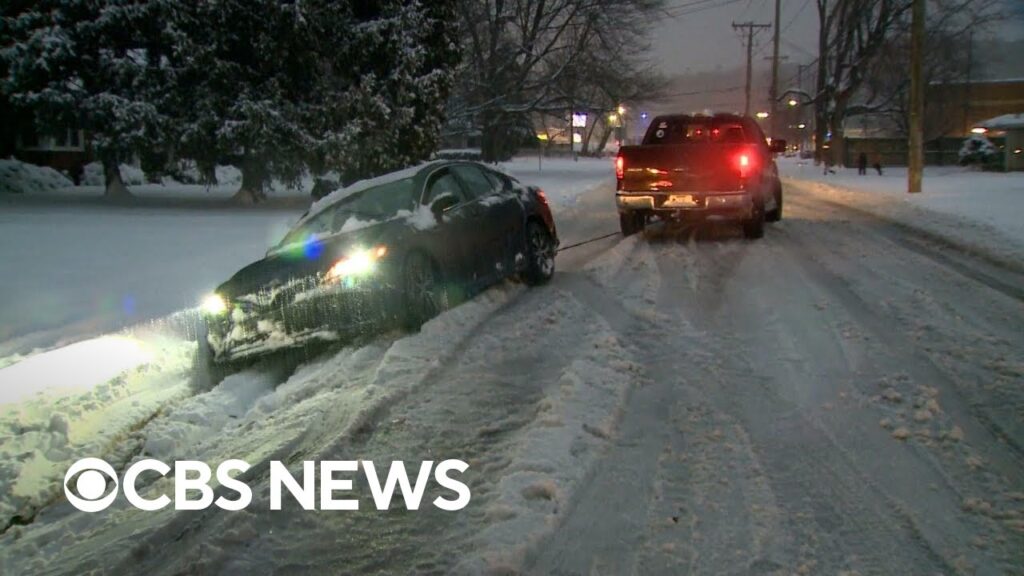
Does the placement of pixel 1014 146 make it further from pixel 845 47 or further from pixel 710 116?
pixel 710 116

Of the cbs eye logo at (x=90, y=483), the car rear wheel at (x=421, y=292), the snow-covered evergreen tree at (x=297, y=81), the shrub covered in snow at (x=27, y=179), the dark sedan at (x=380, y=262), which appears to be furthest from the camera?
the shrub covered in snow at (x=27, y=179)

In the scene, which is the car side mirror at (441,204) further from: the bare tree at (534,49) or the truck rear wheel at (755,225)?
the bare tree at (534,49)

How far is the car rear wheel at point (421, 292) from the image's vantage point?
7320 millimetres

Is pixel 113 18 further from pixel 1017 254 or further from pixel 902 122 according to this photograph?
pixel 902 122

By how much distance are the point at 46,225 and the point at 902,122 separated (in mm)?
58214

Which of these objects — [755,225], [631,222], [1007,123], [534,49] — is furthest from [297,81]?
[1007,123]

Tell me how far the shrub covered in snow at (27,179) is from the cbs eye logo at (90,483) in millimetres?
23812

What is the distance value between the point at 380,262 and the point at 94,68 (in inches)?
646

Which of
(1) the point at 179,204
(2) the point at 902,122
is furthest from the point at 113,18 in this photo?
(2) the point at 902,122

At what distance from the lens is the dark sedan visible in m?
6.78

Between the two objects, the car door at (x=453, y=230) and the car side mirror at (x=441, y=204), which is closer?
the car door at (x=453, y=230)

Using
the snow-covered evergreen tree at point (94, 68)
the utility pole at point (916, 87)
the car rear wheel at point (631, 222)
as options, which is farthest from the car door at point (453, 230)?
the utility pole at point (916, 87)

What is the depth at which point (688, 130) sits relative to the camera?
50.4 feet

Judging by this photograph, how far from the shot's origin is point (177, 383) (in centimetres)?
653
